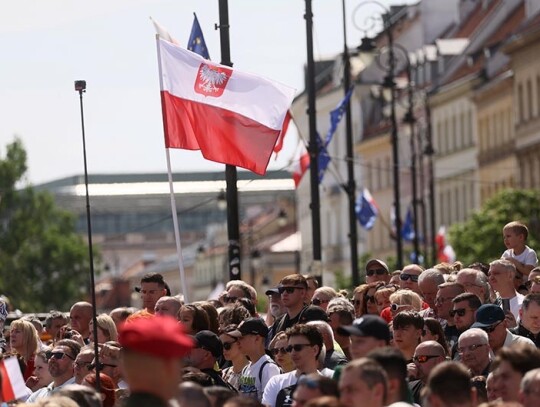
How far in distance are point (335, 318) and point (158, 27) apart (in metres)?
7.61

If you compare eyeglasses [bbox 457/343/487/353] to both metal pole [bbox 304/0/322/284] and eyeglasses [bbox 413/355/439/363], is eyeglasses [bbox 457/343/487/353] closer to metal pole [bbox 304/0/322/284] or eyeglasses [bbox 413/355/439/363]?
eyeglasses [bbox 413/355/439/363]

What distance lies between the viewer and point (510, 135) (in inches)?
3393

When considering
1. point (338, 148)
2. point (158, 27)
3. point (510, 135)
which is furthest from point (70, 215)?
point (158, 27)

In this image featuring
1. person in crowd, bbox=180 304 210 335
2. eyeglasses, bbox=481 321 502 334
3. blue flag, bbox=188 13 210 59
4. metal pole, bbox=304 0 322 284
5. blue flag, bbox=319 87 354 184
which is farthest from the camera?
blue flag, bbox=319 87 354 184

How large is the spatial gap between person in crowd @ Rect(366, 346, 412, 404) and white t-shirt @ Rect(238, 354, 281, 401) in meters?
4.01

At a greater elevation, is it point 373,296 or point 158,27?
point 158,27

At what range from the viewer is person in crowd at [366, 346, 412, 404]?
13.4 meters

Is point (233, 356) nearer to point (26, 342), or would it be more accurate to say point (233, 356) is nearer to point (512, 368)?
point (26, 342)

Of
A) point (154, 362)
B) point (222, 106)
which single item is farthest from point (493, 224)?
point (154, 362)

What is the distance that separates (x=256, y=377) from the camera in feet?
57.9

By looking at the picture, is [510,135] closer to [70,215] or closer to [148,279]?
[70,215]

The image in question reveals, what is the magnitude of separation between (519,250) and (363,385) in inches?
354

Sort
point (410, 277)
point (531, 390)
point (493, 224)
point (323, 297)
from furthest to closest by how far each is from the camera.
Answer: point (493, 224), point (410, 277), point (323, 297), point (531, 390)

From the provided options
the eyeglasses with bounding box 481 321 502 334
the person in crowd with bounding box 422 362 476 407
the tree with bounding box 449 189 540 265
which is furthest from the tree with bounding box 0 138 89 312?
the person in crowd with bounding box 422 362 476 407
